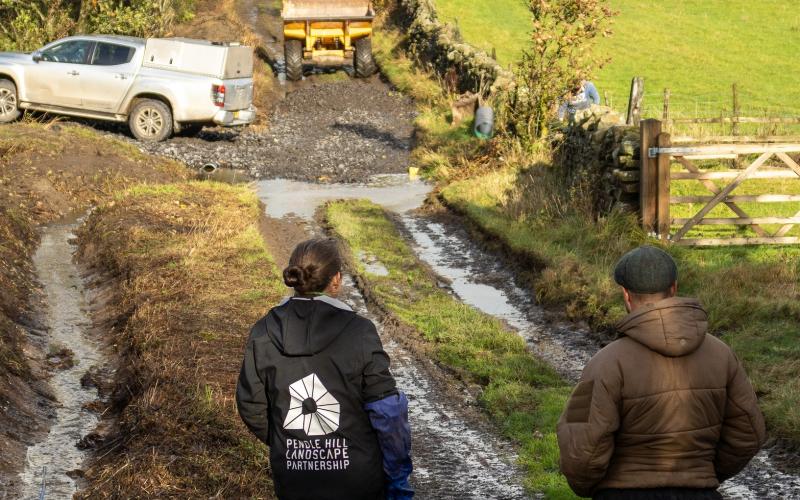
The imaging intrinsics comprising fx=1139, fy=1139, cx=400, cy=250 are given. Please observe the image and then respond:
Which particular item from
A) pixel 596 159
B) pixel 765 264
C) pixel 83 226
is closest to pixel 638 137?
pixel 596 159

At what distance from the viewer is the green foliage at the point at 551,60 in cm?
1847

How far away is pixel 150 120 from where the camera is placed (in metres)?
21.8

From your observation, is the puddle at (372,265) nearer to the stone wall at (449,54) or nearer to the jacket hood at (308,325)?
the jacket hood at (308,325)

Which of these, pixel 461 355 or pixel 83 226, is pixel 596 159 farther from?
pixel 83 226

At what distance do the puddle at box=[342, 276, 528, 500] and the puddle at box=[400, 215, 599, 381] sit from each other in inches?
56.2

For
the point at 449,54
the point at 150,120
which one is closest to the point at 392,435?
the point at 150,120

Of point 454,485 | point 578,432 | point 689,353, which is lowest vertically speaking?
point 454,485

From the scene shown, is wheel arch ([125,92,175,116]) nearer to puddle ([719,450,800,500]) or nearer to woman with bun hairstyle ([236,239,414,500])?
puddle ([719,450,800,500])

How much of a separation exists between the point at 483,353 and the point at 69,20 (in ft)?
67.9

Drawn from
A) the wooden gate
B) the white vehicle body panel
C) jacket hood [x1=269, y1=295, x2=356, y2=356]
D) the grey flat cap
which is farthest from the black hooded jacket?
the white vehicle body panel

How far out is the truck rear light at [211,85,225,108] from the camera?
21.7 meters

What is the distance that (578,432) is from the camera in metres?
3.83

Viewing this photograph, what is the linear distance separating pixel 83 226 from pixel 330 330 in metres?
11.8

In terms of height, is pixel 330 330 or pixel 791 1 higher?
pixel 791 1
